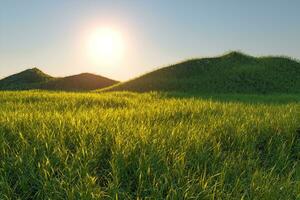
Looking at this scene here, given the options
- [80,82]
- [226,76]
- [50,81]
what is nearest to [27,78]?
[50,81]

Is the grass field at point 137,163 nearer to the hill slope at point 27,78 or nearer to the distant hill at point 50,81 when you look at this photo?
the distant hill at point 50,81

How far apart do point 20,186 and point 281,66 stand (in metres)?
41.4

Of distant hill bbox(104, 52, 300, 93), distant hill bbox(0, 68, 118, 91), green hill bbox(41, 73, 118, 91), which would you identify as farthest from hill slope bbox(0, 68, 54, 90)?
distant hill bbox(104, 52, 300, 93)

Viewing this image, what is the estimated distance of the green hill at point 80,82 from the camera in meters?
63.3

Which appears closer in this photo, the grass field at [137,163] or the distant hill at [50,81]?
the grass field at [137,163]

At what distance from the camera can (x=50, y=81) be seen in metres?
65.8

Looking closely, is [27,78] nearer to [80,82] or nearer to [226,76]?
[80,82]

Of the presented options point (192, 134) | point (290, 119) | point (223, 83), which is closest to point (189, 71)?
point (223, 83)

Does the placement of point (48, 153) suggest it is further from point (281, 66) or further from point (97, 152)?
point (281, 66)

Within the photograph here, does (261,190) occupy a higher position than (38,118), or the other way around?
(38,118)

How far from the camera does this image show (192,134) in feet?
22.7

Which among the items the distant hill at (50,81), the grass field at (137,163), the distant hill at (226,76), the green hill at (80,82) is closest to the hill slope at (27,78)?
the distant hill at (50,81)

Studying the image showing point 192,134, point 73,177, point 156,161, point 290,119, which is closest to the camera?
point 73,177

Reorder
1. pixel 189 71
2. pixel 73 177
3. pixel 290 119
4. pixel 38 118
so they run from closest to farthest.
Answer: pixel 73 177
pixel 38 118
pixel 290 119
pixel 189 71
